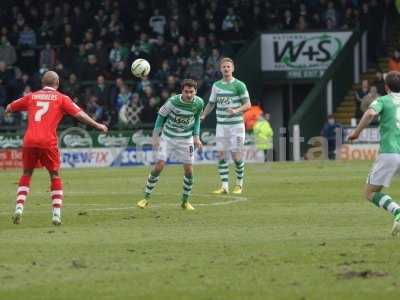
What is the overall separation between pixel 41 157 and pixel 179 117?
3646mm

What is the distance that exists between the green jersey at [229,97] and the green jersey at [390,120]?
9.06 meters

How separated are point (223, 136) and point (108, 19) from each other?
22640 mm

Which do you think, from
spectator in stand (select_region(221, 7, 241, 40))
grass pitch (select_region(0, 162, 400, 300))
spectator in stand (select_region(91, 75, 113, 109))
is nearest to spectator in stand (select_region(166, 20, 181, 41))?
spectator in stand (select_region(221, 7, 241, 40))

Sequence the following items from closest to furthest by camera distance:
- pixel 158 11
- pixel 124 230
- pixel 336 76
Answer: pixel 124 230 → pixel 336 76 → pixel 158 11

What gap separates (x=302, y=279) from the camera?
37.7ft

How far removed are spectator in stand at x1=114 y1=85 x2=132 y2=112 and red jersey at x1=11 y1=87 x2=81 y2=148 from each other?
78.7 feet

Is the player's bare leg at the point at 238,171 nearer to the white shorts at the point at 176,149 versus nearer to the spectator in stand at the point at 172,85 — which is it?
the white shorts at the point at 176,149

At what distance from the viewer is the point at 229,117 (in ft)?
81.5

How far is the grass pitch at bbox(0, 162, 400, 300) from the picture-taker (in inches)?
436

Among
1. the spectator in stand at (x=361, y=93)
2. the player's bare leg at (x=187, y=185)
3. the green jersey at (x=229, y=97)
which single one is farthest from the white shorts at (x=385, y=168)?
the spectator in stand at (x=361, y=93)

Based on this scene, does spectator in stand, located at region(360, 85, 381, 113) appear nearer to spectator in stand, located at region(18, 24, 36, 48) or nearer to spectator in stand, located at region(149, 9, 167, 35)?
spectator in stand, located at region(149, 9, 167, 35)

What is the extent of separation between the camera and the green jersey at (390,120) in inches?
602

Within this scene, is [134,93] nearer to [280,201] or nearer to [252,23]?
[252,23]

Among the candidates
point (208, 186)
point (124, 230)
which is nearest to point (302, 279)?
point (124, 230)
